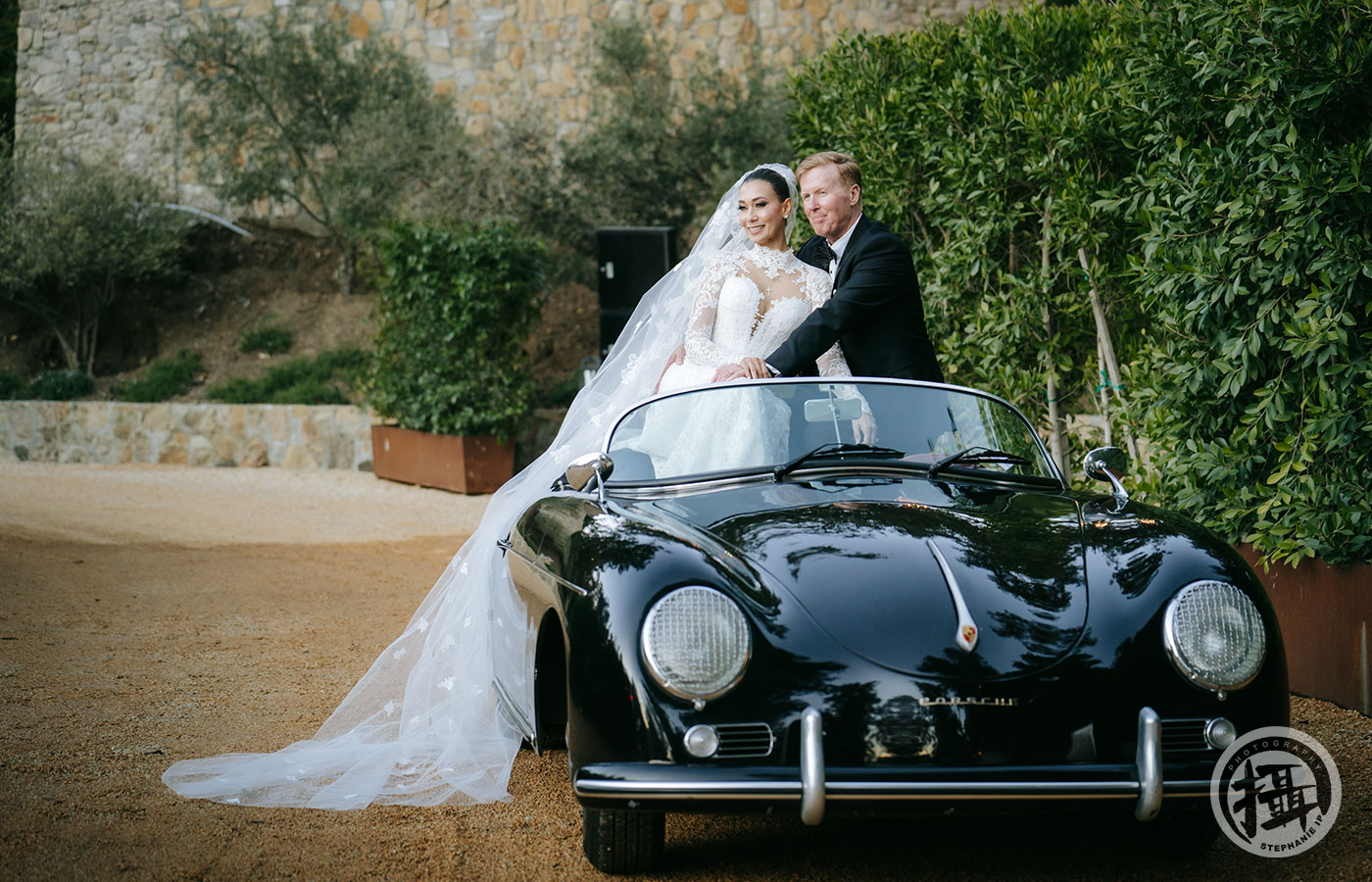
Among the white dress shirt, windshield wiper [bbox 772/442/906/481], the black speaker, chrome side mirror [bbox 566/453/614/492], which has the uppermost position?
the black speaker

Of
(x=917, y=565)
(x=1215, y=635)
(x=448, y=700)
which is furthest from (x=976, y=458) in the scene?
(x=448, y=700)

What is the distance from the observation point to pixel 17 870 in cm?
287

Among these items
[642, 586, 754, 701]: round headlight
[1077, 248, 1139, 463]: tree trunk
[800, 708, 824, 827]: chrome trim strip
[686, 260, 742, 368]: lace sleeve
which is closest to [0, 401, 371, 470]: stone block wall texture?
[1077, 248, 1139, 463]: tree trunk

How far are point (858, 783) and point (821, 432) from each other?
1424 millimetres

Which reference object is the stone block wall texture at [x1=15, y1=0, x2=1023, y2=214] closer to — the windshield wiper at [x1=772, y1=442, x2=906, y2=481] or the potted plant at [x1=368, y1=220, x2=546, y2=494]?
the potted plant at [x1=368, y1=220, x2=546, y2=494]

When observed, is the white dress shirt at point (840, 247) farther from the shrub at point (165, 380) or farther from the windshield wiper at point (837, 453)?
the shrub at point (165, 380)

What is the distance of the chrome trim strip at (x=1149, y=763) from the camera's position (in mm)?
2531

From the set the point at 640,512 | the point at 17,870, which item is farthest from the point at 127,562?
the point at 640,512

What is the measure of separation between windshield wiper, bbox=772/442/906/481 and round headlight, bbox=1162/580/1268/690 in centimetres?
103

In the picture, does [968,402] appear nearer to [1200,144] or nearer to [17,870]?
[1200,144]

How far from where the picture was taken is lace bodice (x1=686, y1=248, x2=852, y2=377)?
4855 mm

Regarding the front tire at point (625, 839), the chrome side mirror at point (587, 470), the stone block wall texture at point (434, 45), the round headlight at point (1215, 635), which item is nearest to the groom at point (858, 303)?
the chrome side mirror at point (587, 470)

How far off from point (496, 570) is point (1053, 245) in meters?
4.07

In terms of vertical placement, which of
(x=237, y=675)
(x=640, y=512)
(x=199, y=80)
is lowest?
(x=237, y=675)
